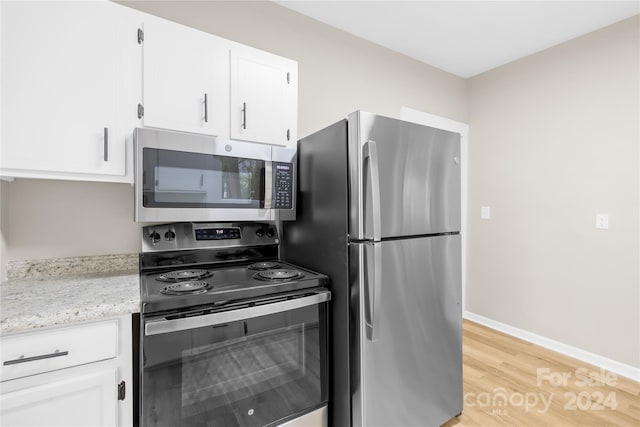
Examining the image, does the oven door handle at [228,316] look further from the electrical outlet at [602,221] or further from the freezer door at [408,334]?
the electrical outlet at [602,221]

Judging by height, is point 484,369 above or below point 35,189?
below

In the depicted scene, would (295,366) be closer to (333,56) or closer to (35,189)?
(35,189)

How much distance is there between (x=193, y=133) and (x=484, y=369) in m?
2.56

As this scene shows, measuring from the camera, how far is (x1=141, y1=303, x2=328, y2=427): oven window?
1.12 m

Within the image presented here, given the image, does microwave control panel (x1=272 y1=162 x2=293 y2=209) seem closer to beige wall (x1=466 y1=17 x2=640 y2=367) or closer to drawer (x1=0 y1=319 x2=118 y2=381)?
drawer (x1=0 y1=319 x2=118 y2=381)

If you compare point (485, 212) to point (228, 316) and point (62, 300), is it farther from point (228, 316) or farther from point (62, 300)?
point (62, 300)

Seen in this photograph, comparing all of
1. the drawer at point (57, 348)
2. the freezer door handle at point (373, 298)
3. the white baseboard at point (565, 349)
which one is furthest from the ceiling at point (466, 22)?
the white baseboard at point (565, 349)

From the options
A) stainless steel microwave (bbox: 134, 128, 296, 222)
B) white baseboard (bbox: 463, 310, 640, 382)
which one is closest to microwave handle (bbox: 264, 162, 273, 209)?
stainless steel microwave (bbox: 134, 128, 296, 222)

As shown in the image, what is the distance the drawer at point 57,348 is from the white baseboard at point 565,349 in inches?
126

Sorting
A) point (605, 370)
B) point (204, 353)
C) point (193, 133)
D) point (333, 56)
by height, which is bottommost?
point (605, 370)

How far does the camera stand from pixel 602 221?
237 cm

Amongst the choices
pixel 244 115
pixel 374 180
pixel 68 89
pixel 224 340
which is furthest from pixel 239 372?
pixel 68 89

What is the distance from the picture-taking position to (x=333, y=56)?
7.81 ft

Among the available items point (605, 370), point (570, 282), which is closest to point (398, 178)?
point (570, 282)
